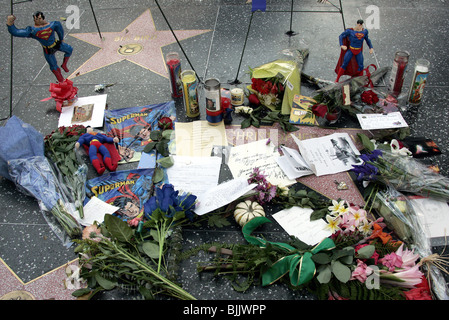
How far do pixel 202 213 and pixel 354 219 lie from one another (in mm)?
550

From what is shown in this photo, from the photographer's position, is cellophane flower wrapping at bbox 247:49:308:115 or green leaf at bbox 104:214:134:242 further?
cellophane flower wrapping at bbox 247:49:308:115

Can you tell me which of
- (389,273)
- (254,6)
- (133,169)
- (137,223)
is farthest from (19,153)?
(389,273)

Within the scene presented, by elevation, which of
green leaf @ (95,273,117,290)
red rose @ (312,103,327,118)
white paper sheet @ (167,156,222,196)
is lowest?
green leaf @ (95,273,117,290)

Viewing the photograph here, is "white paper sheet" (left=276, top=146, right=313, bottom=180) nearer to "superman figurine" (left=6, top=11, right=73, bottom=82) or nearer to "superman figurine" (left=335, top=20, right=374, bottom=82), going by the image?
"superman figurine" (left=335, top=20, right=374, bottom=82)

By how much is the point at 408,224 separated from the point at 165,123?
116 cm

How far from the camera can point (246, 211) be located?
1396mm

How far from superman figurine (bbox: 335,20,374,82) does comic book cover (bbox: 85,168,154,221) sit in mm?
1120

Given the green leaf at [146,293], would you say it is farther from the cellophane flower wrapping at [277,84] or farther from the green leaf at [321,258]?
the cellophane flower wrapping at [277,84]

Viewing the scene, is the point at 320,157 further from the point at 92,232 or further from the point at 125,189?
the point at 92,232

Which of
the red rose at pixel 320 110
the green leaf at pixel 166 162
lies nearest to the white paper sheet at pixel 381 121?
the red rose at pixel 320 110

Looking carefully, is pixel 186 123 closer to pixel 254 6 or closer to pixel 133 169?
pixel 133 169

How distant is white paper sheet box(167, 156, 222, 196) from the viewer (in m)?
1.54

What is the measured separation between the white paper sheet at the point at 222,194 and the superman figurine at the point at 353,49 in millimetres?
882

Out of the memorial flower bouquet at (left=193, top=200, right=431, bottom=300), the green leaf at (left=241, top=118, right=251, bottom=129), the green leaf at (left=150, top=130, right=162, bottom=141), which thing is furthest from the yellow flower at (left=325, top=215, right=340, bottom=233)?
the green leaf at (left=150, top=130, right=162, bottom=141)
